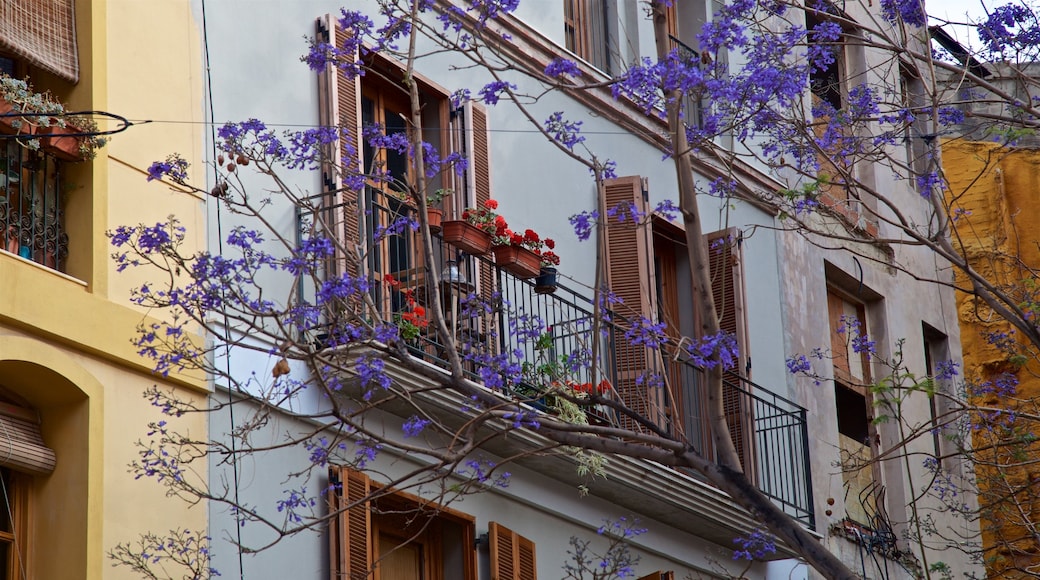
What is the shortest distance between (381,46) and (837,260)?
10.4m

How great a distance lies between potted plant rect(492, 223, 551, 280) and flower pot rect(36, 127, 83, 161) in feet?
12.3

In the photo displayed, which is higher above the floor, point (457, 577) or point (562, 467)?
point (562, 467)

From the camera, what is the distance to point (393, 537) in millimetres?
12531

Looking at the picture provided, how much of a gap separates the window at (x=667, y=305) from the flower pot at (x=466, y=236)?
2.08 metres

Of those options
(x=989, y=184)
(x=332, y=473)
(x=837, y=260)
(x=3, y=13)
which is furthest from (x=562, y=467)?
(x=989, y=184)

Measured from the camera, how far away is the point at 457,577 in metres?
12.8

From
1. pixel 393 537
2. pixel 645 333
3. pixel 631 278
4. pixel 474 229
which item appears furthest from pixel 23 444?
pixel 631 278

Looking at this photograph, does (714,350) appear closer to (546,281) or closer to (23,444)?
(23,444)

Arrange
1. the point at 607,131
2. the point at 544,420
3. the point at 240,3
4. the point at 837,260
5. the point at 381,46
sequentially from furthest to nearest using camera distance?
the point at 837,260
the point at 607,131
the point at 240,3
the point at 381,46
the point at 544,420

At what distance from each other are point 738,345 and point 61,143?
25.8 feet

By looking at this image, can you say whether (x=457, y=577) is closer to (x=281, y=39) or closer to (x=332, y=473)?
(x=332, y=473)

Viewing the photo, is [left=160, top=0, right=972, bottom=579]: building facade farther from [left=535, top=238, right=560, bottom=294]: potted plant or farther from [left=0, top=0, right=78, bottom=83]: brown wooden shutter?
[left=0, top=0, right=78, bottom=83]: brown wooden shutter

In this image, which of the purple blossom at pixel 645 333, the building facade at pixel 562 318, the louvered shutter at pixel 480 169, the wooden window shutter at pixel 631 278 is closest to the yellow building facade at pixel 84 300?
the building facade at pixel 562 318

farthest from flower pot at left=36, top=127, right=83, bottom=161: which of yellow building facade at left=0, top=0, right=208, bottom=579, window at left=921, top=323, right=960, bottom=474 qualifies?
window at left=921, top=323, right=960, bottom=474
